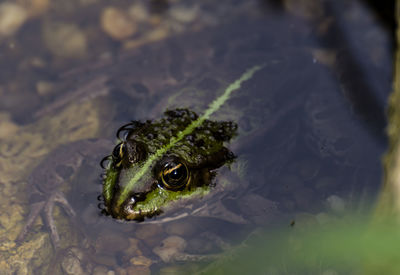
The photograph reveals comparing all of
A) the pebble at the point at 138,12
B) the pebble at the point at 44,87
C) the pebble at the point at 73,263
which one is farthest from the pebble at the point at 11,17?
the pebble at the point at 73,263

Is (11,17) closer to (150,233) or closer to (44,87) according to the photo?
(44,87)

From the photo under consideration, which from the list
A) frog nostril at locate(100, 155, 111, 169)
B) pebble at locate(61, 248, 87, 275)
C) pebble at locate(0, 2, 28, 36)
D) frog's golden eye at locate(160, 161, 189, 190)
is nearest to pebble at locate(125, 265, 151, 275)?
pebble at locate(61, 248, 87, 275)

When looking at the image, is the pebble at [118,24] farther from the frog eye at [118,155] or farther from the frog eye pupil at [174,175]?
the frog eye pupil at [174,175]

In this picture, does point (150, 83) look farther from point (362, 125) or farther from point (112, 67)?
point (362, 125)

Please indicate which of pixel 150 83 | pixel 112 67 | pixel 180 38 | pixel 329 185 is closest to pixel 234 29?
pixel 180 38

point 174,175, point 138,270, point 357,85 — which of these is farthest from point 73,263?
point 357,85

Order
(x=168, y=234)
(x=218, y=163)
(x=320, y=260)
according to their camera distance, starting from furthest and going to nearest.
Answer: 1. (x=218, y=163)
2. (x=168, y=234)
3. (x=320, y=260)
